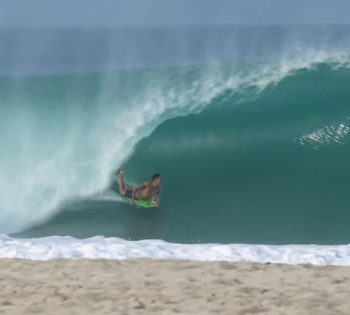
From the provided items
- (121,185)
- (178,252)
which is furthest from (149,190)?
(178,252)

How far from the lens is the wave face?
27.4 feet

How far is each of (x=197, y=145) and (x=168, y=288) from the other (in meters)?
5.30

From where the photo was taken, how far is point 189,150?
1020 centimetres

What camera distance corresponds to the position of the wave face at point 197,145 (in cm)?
834

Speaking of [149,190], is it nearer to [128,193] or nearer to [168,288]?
[128,193]

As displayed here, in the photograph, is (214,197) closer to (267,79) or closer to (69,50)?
(267,79)

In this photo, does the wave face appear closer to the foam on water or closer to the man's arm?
the man's arm

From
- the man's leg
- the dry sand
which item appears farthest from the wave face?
the dry sand

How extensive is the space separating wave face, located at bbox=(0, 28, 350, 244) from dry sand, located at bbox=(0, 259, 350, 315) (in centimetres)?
207

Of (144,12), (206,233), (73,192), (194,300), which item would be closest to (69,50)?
(144,12)

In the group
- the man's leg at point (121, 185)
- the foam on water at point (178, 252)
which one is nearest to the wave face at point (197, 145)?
the man's leg at point (121, 185)

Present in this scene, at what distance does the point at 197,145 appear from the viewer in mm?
10266

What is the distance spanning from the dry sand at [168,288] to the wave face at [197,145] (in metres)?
2.07

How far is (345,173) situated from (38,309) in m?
5.70
